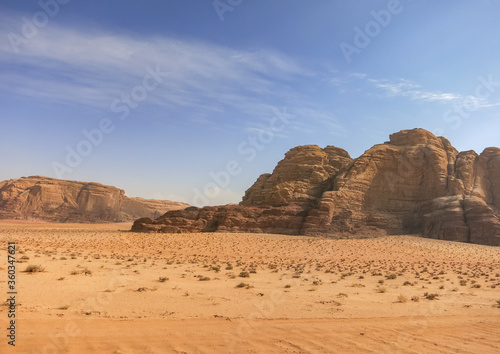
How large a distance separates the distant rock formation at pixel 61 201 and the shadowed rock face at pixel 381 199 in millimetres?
64185

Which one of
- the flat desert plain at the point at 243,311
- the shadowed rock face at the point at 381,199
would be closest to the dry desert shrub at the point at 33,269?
the flat desert plain at the point at 243,311

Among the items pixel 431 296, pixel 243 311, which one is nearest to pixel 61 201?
pixel 243 311

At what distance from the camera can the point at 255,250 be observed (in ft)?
93.3

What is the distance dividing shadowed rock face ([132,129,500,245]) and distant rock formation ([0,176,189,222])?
211 ft

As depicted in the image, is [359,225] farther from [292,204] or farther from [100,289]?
[100,289]

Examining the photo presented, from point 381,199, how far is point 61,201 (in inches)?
3569

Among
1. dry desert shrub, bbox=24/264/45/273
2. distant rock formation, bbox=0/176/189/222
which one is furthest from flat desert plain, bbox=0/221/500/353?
distant rock formation, bbox=0/176/189/222

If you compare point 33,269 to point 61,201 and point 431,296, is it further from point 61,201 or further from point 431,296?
point 61,201

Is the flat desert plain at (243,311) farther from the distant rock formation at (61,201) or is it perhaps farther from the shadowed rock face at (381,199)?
the distant rock formation at (61,201)

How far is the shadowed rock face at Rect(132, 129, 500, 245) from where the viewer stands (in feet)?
132

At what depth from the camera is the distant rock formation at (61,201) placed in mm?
93250

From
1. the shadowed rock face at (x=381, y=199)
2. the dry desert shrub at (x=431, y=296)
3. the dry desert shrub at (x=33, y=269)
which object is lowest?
the dry desert shrub at (x=431, y=296)

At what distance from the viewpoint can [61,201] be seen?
328ft

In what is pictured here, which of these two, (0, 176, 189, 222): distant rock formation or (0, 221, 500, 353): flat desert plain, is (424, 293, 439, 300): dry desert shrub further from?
(0, 176, 189, 222): distant rock formation
